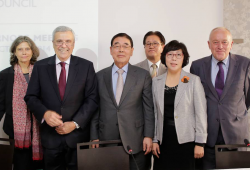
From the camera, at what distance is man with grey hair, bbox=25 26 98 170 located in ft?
7.54

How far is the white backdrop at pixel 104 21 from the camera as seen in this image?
3.28 m

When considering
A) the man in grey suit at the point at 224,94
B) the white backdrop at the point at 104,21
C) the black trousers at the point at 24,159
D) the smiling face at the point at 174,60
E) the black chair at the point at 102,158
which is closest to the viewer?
the black chair at the point at 102,158

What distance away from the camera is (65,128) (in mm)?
2254

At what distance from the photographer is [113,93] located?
2.37m

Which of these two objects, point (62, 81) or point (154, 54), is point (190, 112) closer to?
point (154, 54)

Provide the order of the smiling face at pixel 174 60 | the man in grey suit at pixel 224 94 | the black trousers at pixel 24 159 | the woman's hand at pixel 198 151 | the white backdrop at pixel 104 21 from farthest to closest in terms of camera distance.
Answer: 1. the white backdrop at pixel 104 21
2. the black trousers at pixel 24 159
3. the man in grey suit at pixel 224 94
4. the smiling face at pixel 174 60
5. the woman's hand at pixel 198 151

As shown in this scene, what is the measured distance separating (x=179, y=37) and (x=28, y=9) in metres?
2.15

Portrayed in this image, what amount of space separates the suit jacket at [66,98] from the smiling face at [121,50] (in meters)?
0.31

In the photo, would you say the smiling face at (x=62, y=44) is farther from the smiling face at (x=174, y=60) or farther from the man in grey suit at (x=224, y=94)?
the man in grey suit at (x=224, y=94)

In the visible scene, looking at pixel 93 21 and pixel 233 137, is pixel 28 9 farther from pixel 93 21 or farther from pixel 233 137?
pixel 233 137

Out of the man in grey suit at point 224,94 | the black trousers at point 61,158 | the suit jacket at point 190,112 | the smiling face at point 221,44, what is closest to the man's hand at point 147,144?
the suit jacket at point 190,112

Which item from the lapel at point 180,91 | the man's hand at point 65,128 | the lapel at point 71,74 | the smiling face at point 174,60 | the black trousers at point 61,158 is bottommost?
the black trousers at point 61,158

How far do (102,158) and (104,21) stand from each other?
2.15 m

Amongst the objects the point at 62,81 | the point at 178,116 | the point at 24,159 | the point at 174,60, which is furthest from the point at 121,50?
the point at 24,159
